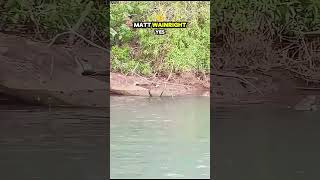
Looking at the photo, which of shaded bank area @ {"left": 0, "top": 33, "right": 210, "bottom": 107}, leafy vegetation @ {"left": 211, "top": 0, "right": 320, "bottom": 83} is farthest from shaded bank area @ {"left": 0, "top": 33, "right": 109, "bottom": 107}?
leafy vegetation @ {"left": 211, "top": 0, "right": 320, "bottom": 83}

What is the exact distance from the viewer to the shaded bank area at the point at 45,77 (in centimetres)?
567

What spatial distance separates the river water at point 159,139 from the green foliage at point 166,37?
1.86 meters

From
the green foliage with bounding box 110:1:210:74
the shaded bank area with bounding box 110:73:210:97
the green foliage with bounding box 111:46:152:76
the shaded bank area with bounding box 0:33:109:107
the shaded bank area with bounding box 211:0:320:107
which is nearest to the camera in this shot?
the shaded bank area with bounding box 0:33:109:107

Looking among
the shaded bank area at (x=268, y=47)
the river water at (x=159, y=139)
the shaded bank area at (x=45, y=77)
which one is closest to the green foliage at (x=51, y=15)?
the shaded bank area at (x=45, y=77)

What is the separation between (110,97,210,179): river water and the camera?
3162 mm

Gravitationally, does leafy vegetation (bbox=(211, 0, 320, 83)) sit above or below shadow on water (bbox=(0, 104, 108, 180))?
above

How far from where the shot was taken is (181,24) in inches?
336

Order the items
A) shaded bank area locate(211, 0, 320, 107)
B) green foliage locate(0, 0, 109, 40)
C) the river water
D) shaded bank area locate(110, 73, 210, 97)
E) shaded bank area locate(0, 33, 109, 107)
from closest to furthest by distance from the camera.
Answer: the river water < shaded bank area locate(0, 33, 109, 107) < green foliage locate(0, 0, 109, 40) < shaded bank area locate(110, 73, 210, 97) < shaded bank area locate(211, 0, 320, 107)

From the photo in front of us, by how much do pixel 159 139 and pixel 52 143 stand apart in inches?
29.5

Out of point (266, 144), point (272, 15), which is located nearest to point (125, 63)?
point (272, 15)

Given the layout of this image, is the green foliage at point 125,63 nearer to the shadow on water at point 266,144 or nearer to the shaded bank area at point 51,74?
Answer: the shaded bank area at point 51,74

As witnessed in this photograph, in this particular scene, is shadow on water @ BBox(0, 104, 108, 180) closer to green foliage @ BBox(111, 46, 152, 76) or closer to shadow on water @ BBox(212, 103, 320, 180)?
shadow on water @ BBox(212, 103, 320, 180)

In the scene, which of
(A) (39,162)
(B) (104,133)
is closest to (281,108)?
(B) (104,133)

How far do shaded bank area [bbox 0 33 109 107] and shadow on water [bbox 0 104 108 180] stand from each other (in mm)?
151
